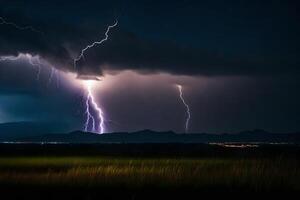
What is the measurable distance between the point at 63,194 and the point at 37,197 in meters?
A: 1.43

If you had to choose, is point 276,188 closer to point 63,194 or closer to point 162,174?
point 162,174

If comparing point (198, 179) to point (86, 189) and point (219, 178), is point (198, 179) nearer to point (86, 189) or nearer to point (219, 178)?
point (219, 178)

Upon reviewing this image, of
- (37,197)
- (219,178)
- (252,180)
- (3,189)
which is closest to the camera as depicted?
(37,197)

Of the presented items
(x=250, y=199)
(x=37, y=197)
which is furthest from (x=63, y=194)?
(x=250, y=199)

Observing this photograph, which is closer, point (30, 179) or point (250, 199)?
point (250, 199)

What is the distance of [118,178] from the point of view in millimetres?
32406

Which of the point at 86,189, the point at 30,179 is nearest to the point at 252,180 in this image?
the point at 86,189

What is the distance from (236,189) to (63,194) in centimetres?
791

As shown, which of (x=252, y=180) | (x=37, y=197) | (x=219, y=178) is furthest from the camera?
(x=219, y=178)

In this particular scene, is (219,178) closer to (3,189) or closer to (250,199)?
(250,199)

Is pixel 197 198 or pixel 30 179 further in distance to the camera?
pixel 30 179

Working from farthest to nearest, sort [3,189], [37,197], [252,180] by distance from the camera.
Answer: [252,180], [3,189], [37,197]

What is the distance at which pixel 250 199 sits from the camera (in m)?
25.2

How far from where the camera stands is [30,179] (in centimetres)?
3194
